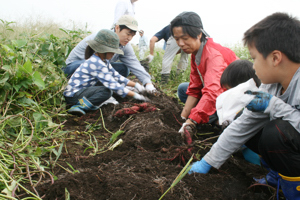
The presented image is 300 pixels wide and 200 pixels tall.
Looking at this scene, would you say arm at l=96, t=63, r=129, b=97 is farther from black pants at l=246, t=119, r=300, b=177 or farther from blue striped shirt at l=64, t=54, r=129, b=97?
black pants at l=246, t=119, r=300, b=177

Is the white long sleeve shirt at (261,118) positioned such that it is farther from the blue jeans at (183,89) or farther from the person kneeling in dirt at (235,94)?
the blue jeans at (183,89)

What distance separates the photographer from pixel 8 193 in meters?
1.13

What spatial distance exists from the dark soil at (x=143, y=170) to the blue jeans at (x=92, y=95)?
475mm

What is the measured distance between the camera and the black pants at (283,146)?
1163 millimetres

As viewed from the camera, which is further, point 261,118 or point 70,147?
point 70,147

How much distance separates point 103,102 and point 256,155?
70.7 inches

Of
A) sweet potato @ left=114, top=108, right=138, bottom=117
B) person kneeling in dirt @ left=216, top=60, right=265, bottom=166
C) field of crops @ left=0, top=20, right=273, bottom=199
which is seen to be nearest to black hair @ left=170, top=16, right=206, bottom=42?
person kneeling in dirt @ left=216, top=60, right=265, bottom=166

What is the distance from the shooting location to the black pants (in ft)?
3.82

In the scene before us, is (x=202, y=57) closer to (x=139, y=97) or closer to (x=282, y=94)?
(x=139, y=97)

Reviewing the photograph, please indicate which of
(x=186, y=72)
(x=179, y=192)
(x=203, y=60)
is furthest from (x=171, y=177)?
(x=186, y=72)

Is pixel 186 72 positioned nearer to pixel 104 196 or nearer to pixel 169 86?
pixel 169 86

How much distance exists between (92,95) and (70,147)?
3.21 ft

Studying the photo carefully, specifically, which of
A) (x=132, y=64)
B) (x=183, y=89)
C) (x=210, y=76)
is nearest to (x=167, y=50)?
(x=132, y=64)

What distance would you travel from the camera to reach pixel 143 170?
1.49 metres
